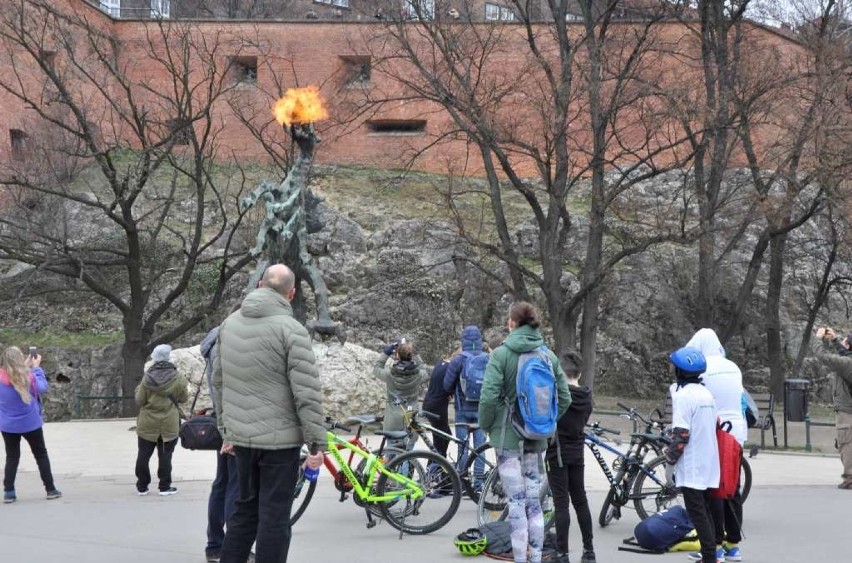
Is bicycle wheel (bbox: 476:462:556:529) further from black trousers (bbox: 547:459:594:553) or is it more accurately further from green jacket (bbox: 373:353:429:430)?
green jacket (bbox: 373:353:429:430)

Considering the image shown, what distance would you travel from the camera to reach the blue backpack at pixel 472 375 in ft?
33.0

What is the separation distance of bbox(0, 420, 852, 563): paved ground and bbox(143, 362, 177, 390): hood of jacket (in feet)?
3.84

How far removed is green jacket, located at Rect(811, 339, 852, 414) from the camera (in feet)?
35.3

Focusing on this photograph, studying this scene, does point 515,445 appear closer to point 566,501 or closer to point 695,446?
point 566,501

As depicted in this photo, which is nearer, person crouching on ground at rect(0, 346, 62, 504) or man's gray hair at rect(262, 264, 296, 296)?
man's gray hair at rect(262, 264, 296, 296)

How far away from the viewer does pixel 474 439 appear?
33.3ft

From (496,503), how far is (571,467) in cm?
117

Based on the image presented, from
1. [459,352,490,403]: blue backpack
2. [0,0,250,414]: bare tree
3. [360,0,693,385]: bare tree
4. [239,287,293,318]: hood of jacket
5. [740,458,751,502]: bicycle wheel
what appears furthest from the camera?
[0,0,250,414]: bare tree

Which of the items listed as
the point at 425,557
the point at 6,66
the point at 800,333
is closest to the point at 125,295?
the point at 6,66

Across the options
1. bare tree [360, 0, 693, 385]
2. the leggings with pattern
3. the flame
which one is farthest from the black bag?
bare tree [360, 0, 693, 385]

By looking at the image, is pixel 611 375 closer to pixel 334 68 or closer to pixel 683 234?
pixel 683 234

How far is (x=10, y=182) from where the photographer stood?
19688mm

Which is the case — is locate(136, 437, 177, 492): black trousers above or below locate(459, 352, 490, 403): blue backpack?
below

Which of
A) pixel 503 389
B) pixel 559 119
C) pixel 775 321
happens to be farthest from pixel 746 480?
pixel 775 321
